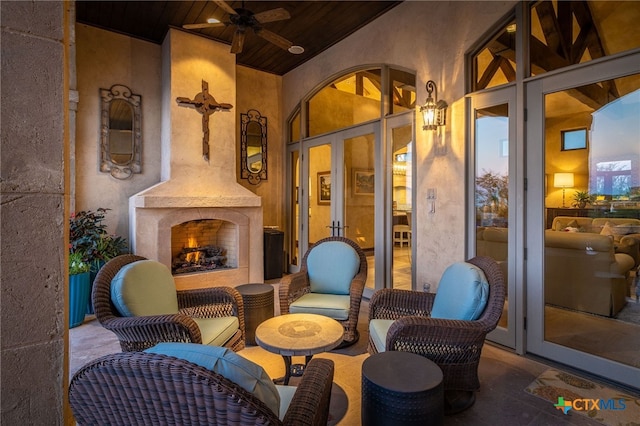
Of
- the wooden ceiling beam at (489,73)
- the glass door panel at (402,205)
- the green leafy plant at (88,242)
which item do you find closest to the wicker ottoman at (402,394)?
the glass door panel at (402,205)

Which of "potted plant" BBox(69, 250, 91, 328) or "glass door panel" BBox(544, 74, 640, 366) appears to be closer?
"glass door panel" BBox(544, 74, 640, 366)

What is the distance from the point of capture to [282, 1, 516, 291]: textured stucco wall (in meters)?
3.65

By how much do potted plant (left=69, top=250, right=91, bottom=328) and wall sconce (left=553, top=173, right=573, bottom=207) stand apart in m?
5.03

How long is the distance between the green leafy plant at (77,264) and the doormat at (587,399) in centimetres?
464

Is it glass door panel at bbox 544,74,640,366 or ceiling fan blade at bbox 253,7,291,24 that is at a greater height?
ceiling fan blade at bbox 253,7,291,24

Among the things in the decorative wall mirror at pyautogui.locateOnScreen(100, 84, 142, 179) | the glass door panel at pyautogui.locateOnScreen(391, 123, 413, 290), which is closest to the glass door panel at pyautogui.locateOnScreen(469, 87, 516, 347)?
the glass door panel at pyautogui.locateOnScreen(391, 123, 413, 290)

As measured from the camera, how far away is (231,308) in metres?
3.01

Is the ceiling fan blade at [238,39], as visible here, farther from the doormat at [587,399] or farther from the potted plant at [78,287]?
the doormat at [587,399]

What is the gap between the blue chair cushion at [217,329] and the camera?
2.49 metres

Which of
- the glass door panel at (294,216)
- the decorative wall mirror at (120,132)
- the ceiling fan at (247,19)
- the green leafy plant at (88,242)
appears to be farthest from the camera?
the glass door panel at (294,216)

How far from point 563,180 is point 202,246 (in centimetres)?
498

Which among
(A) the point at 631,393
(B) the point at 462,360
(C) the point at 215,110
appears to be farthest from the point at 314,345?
(C) the point at 215,110

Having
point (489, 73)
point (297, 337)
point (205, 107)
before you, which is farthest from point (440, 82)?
point (205, 107)

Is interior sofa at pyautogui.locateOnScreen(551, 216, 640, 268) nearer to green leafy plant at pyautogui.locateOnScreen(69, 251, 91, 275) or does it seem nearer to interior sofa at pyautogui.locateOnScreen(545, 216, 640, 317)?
interior sofa at pyautogui.locateOnScreen(545, 216, 640, 317)
